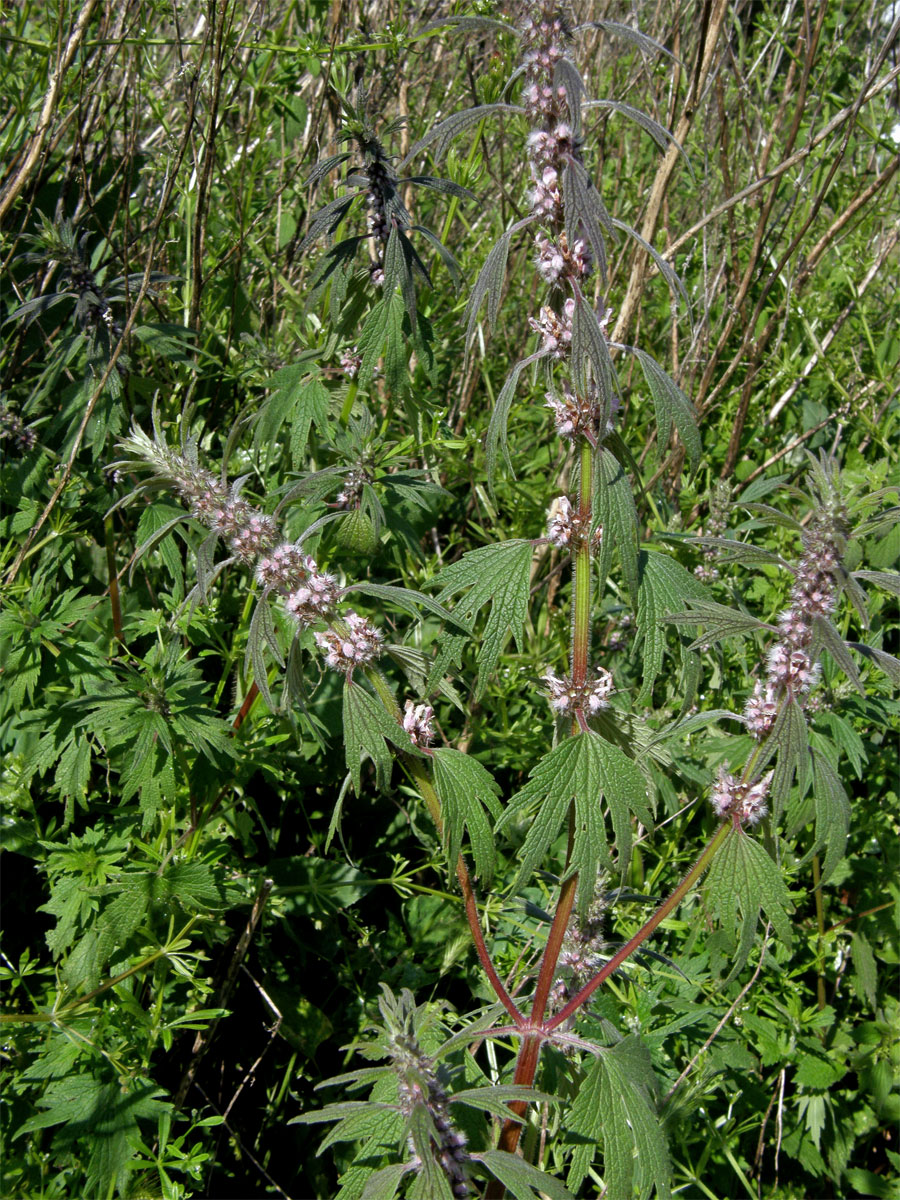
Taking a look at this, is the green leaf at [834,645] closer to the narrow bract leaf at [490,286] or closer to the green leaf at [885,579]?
the green leaf at [885,579]

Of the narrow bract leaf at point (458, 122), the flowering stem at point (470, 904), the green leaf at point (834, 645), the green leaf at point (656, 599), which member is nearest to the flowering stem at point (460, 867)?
Result: the flowering stem at point (470, 904)

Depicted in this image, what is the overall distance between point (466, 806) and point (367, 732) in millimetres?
187

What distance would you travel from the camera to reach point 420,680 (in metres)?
1.52

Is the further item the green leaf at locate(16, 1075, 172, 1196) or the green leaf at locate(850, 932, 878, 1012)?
the green leaf at locate(850, 932, 878, 1012)

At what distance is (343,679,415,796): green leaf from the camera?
129cm

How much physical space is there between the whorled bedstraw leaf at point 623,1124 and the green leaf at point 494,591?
1.93 ft

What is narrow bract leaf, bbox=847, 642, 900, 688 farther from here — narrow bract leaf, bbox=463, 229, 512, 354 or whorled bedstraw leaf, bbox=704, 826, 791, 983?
narrow bract leaf, bbox=463, 229, 512, 354

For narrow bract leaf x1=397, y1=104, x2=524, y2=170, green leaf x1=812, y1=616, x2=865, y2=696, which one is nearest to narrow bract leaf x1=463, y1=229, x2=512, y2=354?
narrow bract leaf x1=397, y1=104, x2=524, y2=170

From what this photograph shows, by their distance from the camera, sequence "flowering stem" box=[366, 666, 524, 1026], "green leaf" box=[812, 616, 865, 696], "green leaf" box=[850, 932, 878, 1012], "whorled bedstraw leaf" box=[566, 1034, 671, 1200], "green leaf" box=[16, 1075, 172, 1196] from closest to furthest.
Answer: "green leaf" box=[812, 616, 865, 696] → "whorled bedstraw leaf" box=[566, 1034, 671, 1200] → "flowering stem" box=[366, 666, 524, 1026] → "green leaf" box=[16, 1075, 172, 1196] → "green leaf" box=[850, 932, 878, 1012]

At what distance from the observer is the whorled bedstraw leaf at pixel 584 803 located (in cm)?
124

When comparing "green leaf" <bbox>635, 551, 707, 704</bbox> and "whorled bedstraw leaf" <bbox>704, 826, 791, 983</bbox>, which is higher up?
"green leaf" <bbox>635, 551, 707, 704</bbox>

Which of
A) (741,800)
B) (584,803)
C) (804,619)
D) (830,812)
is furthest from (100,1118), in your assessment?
(804,619)

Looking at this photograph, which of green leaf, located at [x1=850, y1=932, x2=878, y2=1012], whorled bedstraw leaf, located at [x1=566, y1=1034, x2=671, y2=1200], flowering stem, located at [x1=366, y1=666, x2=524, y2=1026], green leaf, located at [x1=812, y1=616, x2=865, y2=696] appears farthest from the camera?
green leaf, located at [x1=850, y1=932, x2=878, y2=1012]

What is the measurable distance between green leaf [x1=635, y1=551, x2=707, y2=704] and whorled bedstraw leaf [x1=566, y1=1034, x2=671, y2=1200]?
53cm
